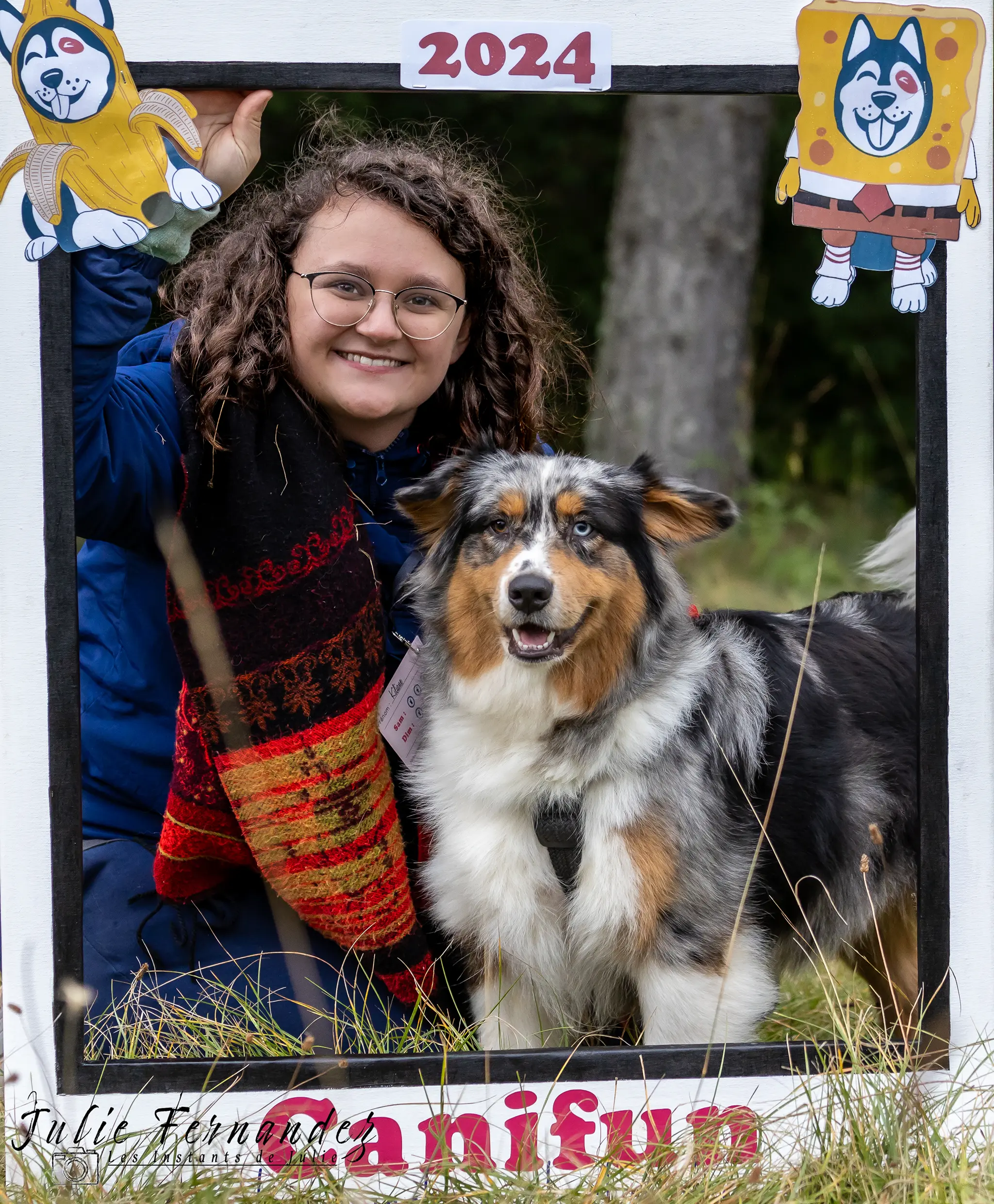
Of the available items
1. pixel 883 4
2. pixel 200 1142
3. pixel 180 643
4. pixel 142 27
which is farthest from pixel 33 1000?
pixel 883 4

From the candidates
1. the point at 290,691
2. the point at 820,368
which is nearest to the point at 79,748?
the point at 290,691

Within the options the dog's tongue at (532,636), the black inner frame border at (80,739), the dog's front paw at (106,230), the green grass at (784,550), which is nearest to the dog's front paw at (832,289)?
the black inner frame border at (80,739)

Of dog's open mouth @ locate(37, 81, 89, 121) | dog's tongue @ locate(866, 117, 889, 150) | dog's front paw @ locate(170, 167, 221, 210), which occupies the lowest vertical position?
dog's front paw @ locate(170, 167, 221, 210)

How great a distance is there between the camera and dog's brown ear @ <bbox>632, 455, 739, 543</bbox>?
9.43 feet

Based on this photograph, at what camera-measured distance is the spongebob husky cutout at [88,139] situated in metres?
2.14

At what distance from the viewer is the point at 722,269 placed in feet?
27.0

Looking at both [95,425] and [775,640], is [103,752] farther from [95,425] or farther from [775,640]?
[775,640]

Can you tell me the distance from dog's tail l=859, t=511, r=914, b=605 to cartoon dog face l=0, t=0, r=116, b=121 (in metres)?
2.30

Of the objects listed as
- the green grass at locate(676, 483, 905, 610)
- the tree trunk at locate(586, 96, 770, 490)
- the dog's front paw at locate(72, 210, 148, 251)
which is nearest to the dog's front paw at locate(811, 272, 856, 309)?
the dog's front paw at locate(72, 210, 148, 251)

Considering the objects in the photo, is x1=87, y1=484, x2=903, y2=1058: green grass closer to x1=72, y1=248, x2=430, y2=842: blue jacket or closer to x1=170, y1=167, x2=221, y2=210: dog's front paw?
x1=72, y1=248, x2=430, y2=842: blue jacket

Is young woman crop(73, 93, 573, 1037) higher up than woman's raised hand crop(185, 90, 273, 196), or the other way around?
woman's raised hand crop(185, 90, 273, 196)

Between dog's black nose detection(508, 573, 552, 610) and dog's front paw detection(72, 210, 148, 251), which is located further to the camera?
dog's black nose detection(508, 573, 552, 610)

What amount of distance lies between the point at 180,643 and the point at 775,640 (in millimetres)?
1531

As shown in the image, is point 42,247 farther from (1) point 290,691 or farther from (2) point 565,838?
(2) point 565,838
